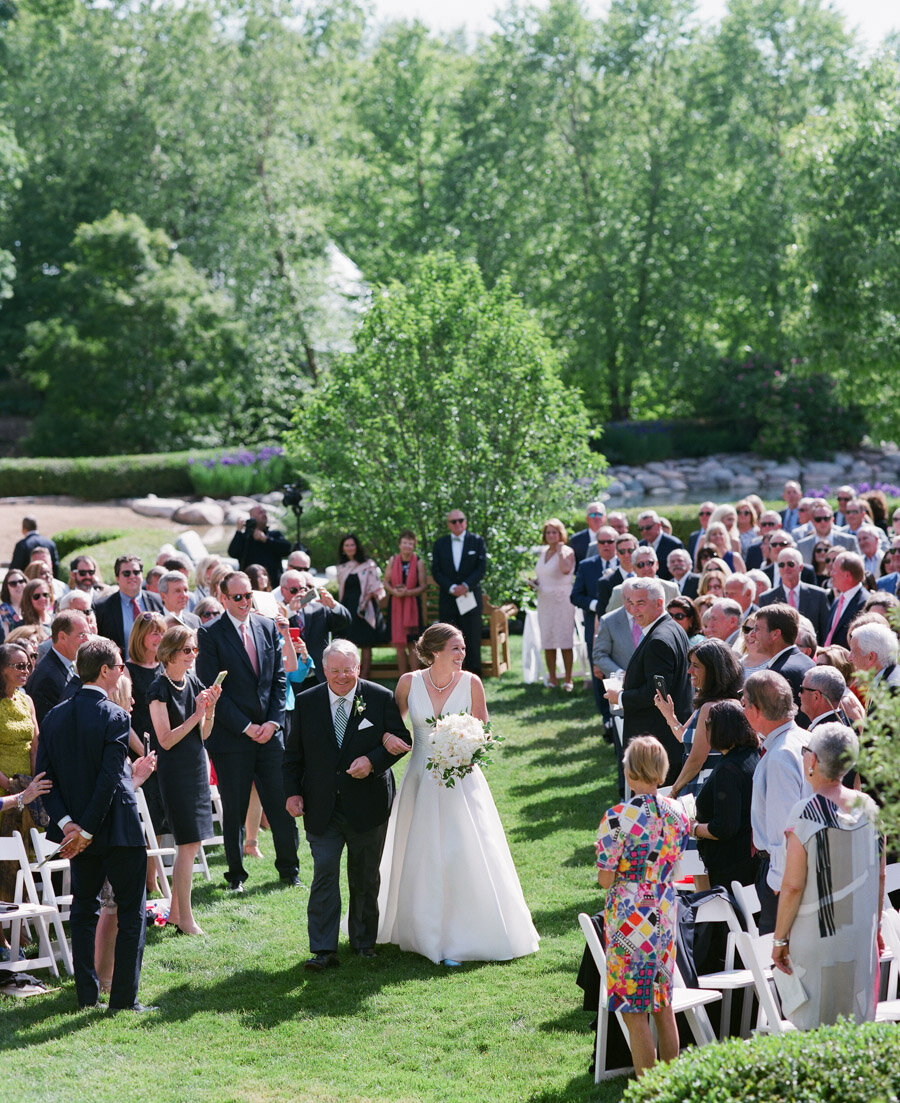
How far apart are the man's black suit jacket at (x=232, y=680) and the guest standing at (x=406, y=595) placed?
6290 mm

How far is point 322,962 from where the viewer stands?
745cm

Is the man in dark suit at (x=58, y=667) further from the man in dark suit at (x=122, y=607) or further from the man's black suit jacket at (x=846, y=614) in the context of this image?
the man's black suit jacket at (x=846, y=614)

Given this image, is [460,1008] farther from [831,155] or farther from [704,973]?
[831,155]

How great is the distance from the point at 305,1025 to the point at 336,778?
1.40 metres

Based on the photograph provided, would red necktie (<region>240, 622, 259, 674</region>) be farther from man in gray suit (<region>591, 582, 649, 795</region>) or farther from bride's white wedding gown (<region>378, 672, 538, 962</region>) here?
man in gray suit (<region>591, 582, 649, 795</region>)

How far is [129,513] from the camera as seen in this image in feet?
99.5

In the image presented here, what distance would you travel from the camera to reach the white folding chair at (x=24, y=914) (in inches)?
281

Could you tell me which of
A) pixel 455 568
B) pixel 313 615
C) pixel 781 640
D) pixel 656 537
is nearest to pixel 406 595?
pixel 455 568

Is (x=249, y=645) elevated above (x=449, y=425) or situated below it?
below

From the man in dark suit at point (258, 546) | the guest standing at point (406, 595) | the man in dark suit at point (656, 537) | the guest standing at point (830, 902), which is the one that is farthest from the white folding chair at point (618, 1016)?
the man in dark suit at point (258, 546)

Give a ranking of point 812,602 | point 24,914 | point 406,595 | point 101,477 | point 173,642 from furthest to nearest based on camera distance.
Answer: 1. point 101,477
2. point 406,595
3. point 812,602
4. point 173,642
5. point 24,914

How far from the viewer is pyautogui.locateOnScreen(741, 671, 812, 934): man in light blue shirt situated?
590 centimetres

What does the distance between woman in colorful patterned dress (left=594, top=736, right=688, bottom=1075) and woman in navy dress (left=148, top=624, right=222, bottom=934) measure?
132 inches

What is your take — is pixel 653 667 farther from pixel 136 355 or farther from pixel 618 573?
pixel 136 355
